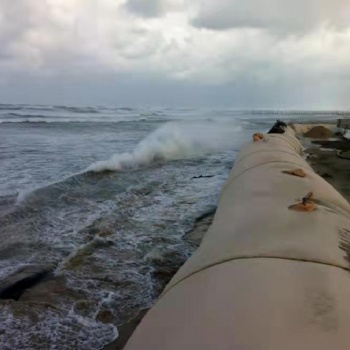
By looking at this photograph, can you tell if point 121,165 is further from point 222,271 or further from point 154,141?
point 222,271

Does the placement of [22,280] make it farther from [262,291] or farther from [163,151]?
[163,151]

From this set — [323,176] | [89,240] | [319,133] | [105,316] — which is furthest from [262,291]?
[319,133]

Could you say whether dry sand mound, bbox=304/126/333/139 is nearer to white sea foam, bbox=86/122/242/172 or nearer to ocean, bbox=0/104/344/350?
white sea foam, bbox=86/122/242/172

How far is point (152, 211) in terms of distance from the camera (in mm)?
8219

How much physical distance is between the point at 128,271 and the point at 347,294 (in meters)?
3.68

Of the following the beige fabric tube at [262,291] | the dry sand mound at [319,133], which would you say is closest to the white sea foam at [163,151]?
the dry sand mound at [319,133]

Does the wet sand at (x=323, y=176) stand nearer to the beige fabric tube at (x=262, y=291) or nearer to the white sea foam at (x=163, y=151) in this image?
the beige fabric tube at (x=262, y=291)

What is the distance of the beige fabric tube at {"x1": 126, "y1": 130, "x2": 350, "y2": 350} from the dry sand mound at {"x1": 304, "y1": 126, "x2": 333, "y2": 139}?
21.1 meters

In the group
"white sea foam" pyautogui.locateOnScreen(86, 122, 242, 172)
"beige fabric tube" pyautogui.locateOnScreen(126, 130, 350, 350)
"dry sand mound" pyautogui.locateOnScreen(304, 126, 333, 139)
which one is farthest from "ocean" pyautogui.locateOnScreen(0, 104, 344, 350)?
"dry sand mound" pyautogui.locateOnScreen(304, 126, 333, 139)

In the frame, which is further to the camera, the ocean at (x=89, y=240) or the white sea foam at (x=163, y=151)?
the white sea foam at (x=163, y=151)

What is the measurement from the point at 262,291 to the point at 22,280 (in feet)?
12.5

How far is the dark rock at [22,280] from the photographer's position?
464 centimetres

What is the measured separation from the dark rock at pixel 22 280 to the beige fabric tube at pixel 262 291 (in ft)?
8.74

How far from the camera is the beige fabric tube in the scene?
1.67m
